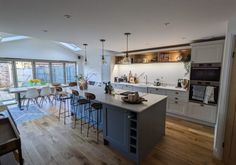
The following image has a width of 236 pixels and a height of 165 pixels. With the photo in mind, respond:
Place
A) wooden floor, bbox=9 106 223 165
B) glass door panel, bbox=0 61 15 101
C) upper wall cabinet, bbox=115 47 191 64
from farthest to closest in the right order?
glass door panel, bbox=0 61 15 101, upper wall cabinet, bbox=115 47 191 64, wooden floor, bbox=9 106 223 165

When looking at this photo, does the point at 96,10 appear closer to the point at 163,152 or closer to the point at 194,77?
the point at 163,152

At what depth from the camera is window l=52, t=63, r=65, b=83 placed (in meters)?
6.92

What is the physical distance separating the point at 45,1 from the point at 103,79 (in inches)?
192

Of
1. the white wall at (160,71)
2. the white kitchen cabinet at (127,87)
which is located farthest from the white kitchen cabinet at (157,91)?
the white kitchen cabinet at (127,87)

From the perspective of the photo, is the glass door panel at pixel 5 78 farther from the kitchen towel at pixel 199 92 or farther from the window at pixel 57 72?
the kitchen towel at pixel 199 92

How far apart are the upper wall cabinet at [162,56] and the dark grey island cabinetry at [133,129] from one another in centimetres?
180

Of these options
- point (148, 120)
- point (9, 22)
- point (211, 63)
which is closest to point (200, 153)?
point (148, 120)

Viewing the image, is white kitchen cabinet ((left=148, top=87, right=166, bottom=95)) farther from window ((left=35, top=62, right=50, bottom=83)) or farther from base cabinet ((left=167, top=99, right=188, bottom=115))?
window ((left=35, top=62, right=50, bottom=83))

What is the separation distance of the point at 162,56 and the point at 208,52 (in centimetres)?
159

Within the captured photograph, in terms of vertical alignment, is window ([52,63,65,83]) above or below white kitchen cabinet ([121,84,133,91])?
above

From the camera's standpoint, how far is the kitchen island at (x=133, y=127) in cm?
206

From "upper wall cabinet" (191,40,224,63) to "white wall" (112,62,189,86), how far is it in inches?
34.5

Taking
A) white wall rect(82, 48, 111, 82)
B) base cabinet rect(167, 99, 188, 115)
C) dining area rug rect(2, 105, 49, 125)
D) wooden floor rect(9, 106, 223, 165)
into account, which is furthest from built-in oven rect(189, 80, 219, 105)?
dining area rug rect(2, 105, 49, 125)

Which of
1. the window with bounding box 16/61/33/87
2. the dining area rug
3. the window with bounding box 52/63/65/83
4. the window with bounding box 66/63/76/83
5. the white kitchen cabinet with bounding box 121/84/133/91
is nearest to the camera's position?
the dining area rug
